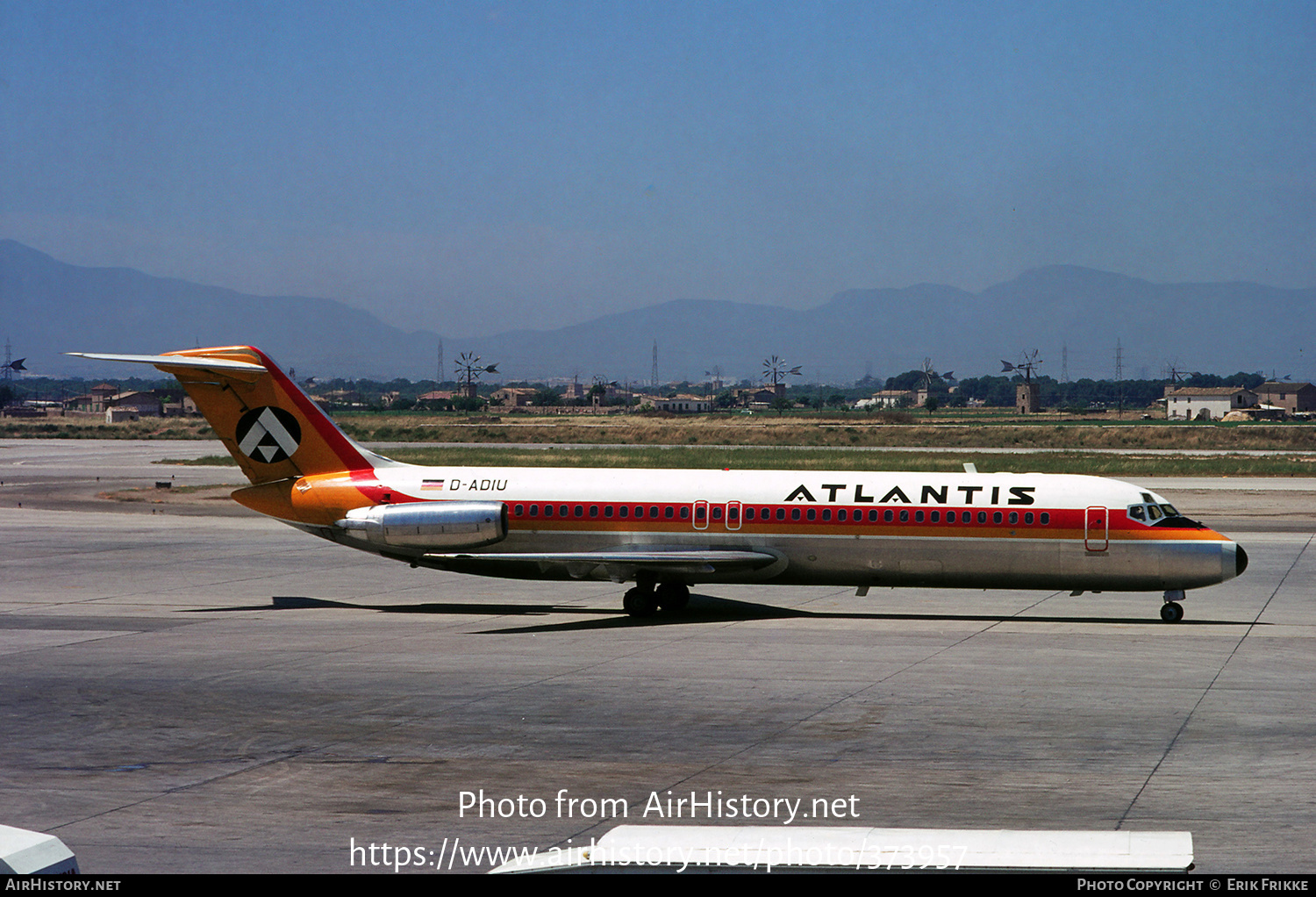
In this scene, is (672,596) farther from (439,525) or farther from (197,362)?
(197,362)

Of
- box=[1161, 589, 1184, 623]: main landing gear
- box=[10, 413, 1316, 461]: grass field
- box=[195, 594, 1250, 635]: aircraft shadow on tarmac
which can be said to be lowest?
box=[195, 594, 1250, 635]: aircraft shadow on tarmac

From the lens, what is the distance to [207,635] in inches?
1027

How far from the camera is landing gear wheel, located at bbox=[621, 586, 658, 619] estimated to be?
2917 centimetres

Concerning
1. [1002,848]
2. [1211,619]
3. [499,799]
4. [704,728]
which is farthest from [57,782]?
[1211,619]

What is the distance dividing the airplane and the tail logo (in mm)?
31

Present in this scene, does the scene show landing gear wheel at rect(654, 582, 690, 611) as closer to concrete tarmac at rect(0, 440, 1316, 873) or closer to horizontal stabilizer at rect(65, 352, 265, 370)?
concrete tarmac at rect(0, 440, 1316, 873)

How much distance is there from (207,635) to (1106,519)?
19778mm

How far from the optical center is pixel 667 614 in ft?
97.1

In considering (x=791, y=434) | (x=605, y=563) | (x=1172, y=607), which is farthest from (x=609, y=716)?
(x=791, y=434)

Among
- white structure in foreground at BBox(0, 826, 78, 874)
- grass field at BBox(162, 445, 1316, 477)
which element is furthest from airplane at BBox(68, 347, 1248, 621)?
grass field at BBox(162, 445, 1316, 477)

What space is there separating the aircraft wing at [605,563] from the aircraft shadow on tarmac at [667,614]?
1086 millimetres

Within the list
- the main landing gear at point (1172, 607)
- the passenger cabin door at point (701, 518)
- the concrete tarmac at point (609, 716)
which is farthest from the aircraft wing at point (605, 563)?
the main landing gear at point (1172, 607)

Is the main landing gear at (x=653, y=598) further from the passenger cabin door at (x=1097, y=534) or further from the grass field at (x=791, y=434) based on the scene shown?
the grass field at (x=791, y=434)

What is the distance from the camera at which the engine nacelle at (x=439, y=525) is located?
95.8ft
